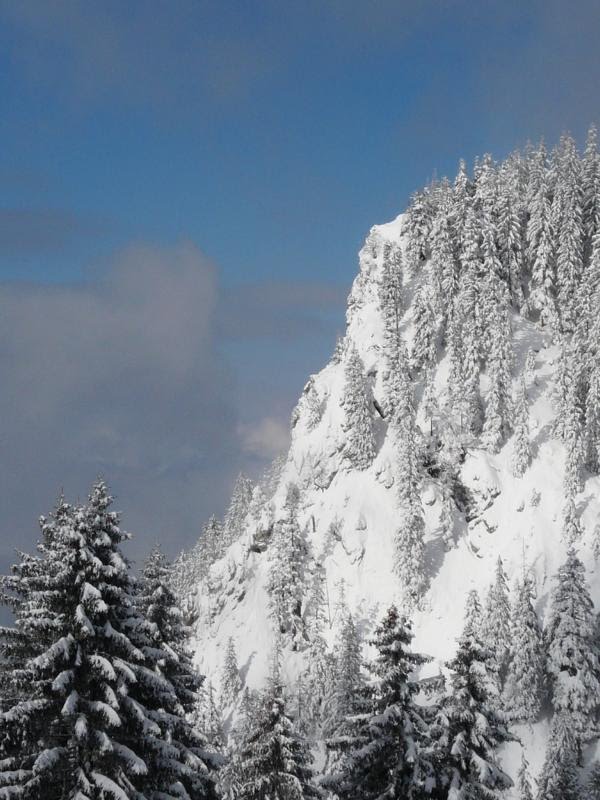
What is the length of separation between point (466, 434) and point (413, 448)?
8.47m

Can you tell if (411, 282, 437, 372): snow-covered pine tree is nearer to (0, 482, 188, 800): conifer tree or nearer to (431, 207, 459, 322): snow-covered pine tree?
(431, 207, 459, 322): snow-covered pine tree

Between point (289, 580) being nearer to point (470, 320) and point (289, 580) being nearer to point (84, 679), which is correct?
point (470, 320)

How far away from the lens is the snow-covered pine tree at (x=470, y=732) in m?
22.5

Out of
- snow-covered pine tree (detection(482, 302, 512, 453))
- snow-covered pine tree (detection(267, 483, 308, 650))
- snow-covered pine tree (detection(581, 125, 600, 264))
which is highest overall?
snow-covered pine tree (detection(581, 125, 600, 264))

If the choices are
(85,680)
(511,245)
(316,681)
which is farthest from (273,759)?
(511,245)

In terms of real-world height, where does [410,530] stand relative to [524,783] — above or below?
above

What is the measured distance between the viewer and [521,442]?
269 ft

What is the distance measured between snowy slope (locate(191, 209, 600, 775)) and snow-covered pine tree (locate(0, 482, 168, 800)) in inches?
2064

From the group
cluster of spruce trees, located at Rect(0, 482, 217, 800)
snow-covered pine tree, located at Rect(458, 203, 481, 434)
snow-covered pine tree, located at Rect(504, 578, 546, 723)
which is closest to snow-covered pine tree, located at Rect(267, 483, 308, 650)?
snow-covered pine tree, located at Rect(458, 203, 481, 434)

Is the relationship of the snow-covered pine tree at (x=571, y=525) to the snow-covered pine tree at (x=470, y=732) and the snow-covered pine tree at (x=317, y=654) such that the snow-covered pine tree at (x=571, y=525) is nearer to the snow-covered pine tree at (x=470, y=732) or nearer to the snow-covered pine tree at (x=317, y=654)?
the snow-covered pine tree at (x=317, y=654)

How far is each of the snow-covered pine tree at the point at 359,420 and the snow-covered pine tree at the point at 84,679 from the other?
76.1 metres

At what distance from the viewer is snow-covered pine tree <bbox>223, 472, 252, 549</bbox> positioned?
433 ft

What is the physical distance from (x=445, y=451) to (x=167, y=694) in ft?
237

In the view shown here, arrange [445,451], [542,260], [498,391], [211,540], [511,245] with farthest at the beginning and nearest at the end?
[211,540] → [511,245] → [542,260] → [445,451] → [498,391]
